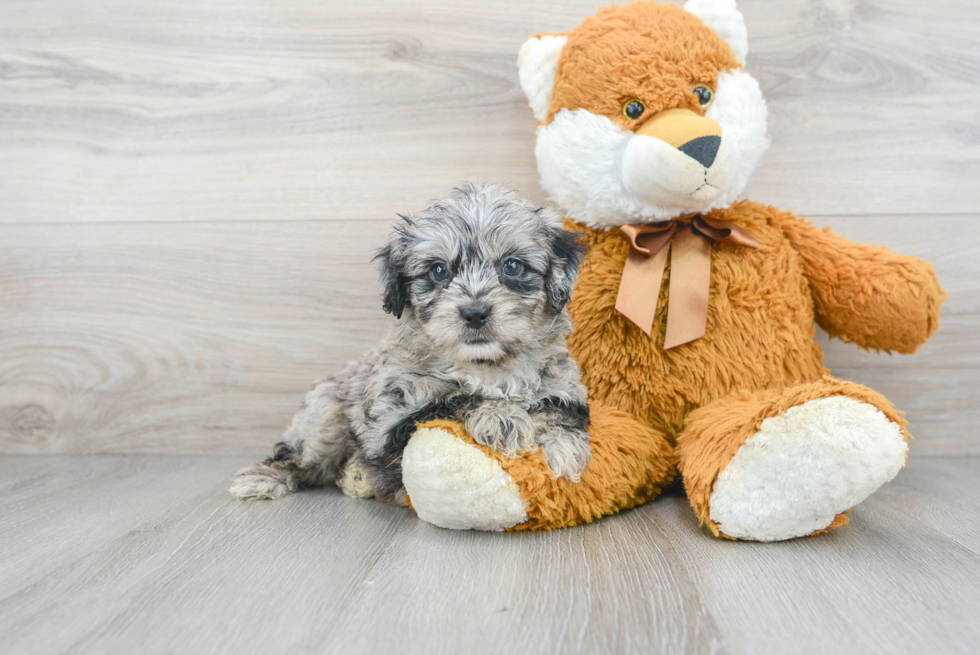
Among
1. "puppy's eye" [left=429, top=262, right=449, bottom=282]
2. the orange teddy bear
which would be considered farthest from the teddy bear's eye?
"puppy's eye" [left=429, top=262, right=449, bottom=282]

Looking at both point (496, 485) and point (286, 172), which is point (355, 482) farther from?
point (286, 172)

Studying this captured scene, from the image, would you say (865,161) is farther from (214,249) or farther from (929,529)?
(214,249)

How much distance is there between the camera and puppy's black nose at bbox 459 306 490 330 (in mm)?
1468

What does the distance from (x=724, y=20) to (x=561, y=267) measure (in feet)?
2.80

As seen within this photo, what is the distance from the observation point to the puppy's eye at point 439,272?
158 centimetres

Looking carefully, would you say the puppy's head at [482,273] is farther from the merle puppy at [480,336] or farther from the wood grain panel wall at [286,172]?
the wood grain panel wall at [286,172]

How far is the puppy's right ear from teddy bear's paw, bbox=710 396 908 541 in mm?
826

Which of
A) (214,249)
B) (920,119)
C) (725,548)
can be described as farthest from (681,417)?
(214,249)

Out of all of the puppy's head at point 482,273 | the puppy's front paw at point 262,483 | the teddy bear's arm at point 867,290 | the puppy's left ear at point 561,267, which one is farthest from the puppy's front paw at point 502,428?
the teddy bear's arm at point 867,290

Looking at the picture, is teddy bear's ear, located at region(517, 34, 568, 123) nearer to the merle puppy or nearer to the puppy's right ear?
the merle puppy

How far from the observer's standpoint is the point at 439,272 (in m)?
1.59

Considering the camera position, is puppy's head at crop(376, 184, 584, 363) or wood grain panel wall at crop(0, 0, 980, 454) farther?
wood grain panel wall at crop(0, 0, 980, 454)

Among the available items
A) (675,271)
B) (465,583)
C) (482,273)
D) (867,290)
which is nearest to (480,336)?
(482,273)

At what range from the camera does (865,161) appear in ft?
7.21
